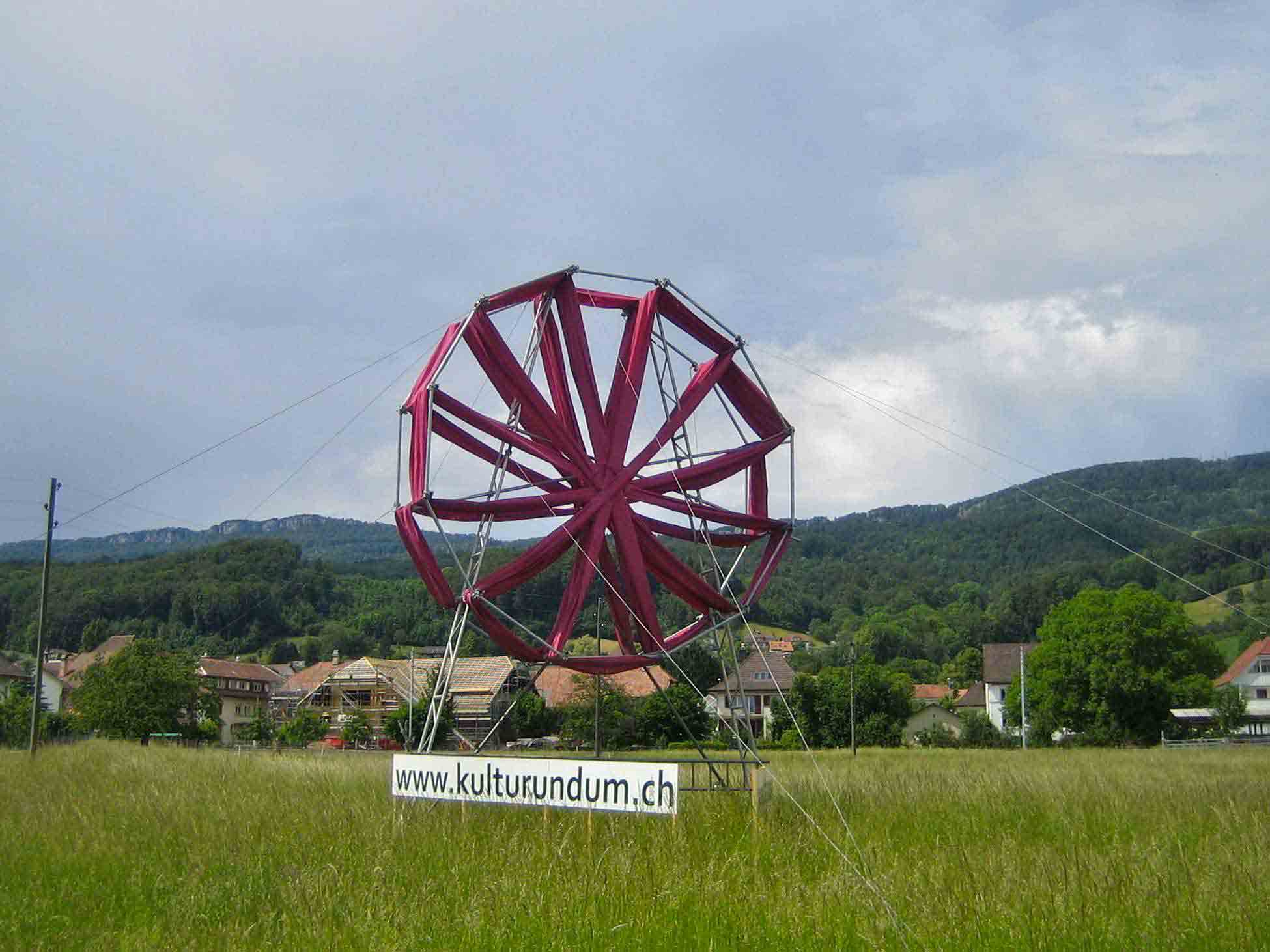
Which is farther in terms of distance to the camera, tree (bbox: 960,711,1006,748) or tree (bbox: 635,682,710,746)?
tree (bbox: 960,711,1006,748)

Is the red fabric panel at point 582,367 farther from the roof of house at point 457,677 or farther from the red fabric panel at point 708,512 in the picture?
the roof of house at point 457,677

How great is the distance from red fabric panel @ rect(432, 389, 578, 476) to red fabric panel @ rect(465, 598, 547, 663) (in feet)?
8.58

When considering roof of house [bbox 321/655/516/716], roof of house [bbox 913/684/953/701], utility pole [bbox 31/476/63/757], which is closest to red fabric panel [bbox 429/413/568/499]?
utility pole [bbox 31/476/63/757]

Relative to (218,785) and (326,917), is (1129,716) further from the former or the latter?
(326,917)

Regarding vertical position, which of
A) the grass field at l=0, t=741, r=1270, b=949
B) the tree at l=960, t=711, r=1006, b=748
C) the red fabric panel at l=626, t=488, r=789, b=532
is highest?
the red fabric panel at l=626, t=488, r=789, b=532

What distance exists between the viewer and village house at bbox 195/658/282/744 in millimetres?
105950

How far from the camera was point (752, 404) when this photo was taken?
20562 millimetres

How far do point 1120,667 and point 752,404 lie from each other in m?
54.4

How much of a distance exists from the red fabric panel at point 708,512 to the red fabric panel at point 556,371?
1600 millimetres

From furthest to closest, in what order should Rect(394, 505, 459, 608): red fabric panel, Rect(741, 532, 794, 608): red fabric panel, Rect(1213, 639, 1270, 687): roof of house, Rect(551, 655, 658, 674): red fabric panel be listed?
Rect(1213, 639, 1270, 687): roof of house
Rect(741, 532, 794, 608): red fabric panel
Rect(551, 655, 658, 674): red fabric panel
Rect(394, 505, 459, 608): red fabric panel

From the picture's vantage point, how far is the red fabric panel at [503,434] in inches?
669

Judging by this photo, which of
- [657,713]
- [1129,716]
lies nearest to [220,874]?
[657,713]

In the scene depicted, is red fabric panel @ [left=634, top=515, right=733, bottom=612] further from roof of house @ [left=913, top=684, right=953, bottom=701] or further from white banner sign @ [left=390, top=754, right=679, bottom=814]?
roof of house @ [left=913, top=684, right=953, bottom=701]

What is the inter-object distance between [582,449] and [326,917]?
10.0m
